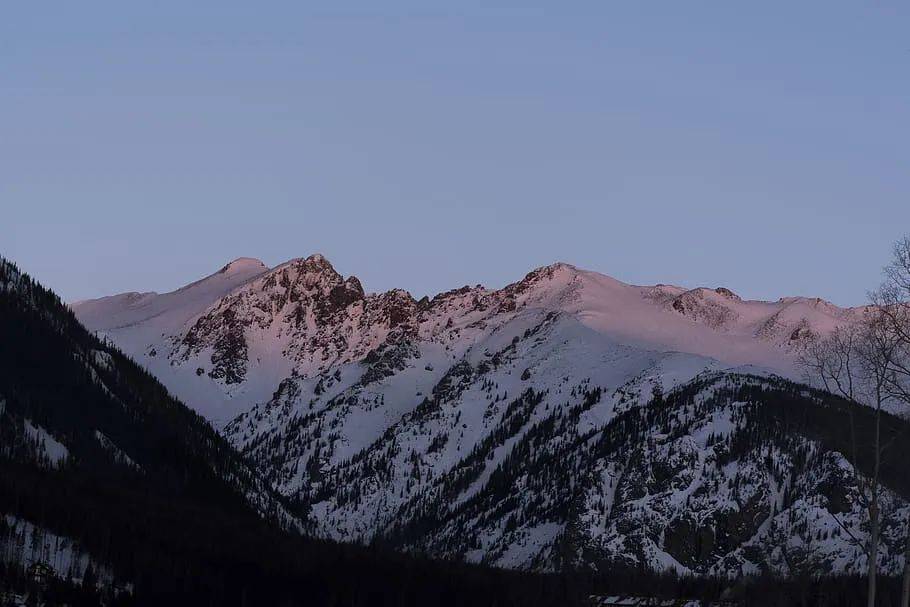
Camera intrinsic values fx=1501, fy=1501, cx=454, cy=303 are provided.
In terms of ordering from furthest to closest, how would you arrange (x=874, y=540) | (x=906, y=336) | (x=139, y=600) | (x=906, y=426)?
(x=139, y=600) < (x=906, y=426) < (x=874, y=540) < (x=906, y=336)

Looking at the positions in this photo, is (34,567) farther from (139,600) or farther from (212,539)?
(212,539)

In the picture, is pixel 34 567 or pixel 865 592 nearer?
pixel 34 567

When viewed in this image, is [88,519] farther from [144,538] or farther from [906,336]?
[906,336]

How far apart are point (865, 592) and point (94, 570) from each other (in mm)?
82251

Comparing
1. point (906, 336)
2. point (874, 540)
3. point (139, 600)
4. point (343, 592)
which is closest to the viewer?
point (906, 336)

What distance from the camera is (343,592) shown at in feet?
563

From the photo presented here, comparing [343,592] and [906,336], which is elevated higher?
[906,336]

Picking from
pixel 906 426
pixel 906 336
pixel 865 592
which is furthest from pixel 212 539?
pixel 906 336

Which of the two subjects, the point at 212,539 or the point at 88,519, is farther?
the point at 212,539

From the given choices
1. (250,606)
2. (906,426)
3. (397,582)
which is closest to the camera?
(906,426)

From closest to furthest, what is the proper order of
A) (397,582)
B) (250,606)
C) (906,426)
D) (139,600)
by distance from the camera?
(906,426)
(139,600)
(250,606)
(397,582)

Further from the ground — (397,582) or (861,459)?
(861,459)

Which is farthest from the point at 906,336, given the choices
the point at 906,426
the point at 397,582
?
the point at 397,582

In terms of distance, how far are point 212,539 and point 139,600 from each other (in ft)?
110
